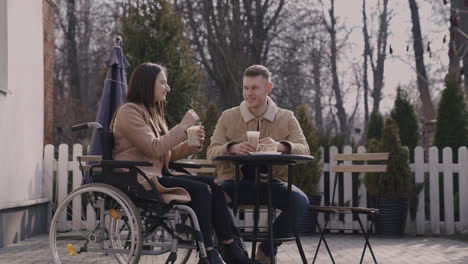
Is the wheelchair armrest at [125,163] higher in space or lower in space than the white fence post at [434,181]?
higher

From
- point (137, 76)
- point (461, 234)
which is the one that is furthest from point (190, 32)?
point (137, 76)

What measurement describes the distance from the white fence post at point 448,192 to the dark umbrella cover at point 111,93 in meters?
4.62

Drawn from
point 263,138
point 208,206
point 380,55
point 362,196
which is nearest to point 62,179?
point 362,196

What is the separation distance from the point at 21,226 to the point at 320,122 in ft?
72.0

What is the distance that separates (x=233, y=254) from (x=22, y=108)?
4.50 metres

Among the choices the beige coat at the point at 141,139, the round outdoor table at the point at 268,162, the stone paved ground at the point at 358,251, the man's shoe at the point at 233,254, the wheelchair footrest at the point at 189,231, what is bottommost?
the stone paved ground at the point at 358,251

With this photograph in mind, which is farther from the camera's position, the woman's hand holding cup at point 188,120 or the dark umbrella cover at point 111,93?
the dark umbrella cover at point 111,93

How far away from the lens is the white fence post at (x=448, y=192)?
9.15 m

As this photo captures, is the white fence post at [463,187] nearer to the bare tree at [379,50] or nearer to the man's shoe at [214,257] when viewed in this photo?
the man's shoe at [214,257]

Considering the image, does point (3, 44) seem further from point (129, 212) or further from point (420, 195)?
point (420, 195)

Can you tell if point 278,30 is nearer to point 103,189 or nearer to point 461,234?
point 461,234

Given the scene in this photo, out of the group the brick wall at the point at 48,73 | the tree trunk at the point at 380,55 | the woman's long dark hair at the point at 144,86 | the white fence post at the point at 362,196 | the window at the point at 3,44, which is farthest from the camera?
the tree trunk at the point at 380,55

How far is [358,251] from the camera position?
23.1 ft

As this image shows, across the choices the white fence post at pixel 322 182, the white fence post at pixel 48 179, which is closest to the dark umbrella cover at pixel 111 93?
the white fence post at pixel 48 179
